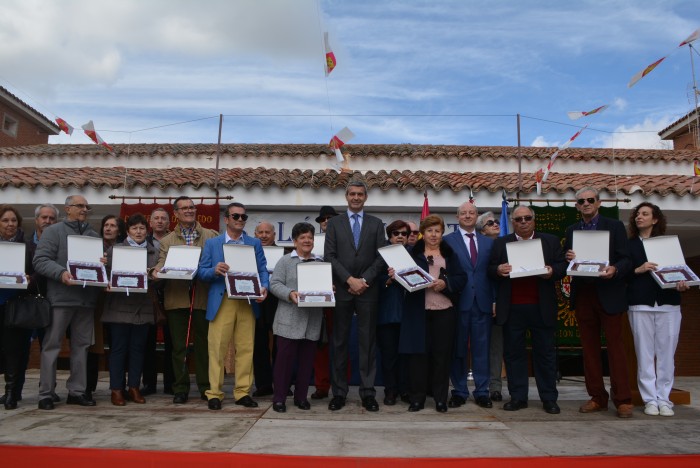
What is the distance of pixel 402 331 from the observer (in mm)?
5566

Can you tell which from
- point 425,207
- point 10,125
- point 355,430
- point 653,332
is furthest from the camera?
point 10,125

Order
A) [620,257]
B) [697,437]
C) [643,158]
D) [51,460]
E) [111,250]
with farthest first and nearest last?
1. [643,158]
2. [111,250]
3. [620,257]
4. [697,437]
5. [51,460]

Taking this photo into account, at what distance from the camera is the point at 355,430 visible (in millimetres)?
4645

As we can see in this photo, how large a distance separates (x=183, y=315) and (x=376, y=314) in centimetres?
189

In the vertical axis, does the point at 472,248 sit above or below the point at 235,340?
above

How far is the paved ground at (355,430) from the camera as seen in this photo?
409 centimetres

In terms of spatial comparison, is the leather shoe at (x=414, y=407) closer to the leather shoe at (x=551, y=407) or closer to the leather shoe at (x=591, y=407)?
the leather shoe at (x=551, y=407)

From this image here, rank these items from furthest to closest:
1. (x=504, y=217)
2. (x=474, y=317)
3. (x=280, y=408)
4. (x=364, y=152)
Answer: (x=364, y=152), (x=504, y=217), (x=474, y=317), (x=280, y=408)

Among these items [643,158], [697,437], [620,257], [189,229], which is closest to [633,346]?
[620,257]

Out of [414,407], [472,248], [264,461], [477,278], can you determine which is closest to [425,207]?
[472,248]

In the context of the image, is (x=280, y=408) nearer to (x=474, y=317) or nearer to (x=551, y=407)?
(x=474, y=317)

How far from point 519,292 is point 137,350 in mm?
3613

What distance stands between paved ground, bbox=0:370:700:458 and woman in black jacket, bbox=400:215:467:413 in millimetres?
252

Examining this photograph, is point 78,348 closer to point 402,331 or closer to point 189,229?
point 189,229
